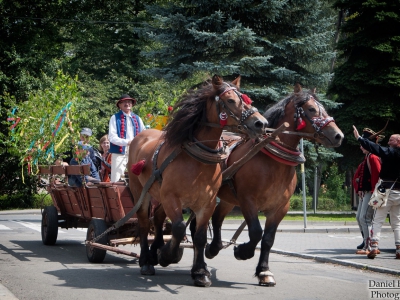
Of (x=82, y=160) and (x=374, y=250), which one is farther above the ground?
(x=82, y=160)

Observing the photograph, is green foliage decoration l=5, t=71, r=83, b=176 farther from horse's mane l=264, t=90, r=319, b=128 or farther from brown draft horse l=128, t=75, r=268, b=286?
horse's mane l=264, t=90, r=319, b=128

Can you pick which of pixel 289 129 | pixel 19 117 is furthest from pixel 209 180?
pixel 19 117

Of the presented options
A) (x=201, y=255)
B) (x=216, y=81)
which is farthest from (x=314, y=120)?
(x=201, y=255)

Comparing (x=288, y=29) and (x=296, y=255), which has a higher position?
(x=288, y=29)

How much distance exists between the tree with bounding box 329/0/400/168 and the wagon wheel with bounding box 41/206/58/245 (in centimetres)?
1471

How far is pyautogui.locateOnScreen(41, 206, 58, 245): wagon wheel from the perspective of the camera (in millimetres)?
11766

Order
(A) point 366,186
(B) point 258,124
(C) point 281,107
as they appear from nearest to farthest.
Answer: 1. (B) point 258,124
2. (C) point 281,107
3. (A) point 366,186

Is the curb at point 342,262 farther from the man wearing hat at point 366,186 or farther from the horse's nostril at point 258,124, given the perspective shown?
the horse's nostril at point 258,124

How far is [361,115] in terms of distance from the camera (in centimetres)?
2378

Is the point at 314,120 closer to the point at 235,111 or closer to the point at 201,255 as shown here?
the point at 235,111

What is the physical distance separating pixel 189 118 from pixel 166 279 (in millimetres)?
2159

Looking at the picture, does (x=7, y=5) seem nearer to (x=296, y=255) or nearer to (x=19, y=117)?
(x=19, y=117)

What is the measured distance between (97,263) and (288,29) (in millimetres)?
15370

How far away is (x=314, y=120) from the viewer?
25.7ft
